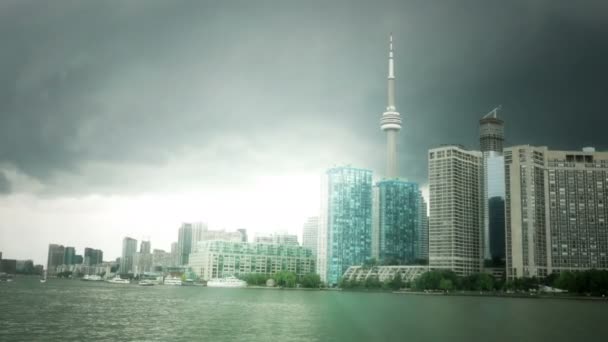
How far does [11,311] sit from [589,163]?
170450mm

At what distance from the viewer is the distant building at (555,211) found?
184 m

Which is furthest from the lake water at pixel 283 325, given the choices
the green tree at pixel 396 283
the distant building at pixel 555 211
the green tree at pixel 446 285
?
the green tree at pixel 396 283

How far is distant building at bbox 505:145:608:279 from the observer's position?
18388 centimetres

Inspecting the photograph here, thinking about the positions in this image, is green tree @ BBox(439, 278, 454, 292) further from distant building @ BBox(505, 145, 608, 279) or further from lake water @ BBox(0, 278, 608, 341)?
lake water @ BBox(0, 278, 608, 341)

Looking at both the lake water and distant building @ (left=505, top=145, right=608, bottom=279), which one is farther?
distant building @ (left=505, top=145, right=608, bottom=279)

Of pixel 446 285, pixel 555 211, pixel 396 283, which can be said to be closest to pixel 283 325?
pixel 446 285

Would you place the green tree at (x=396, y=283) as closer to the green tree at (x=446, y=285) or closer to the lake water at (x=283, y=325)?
the green tree at (x=446, y=285)

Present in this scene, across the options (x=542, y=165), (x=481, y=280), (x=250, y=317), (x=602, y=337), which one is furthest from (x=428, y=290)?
(x=602, y=337)

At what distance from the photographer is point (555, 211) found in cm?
18938

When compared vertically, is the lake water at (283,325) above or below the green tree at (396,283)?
below

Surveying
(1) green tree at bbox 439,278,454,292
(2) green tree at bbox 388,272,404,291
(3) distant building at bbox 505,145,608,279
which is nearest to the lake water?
(1) green tree at bbox 439,278,454,292

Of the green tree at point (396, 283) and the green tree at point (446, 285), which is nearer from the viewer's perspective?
the green tree at point (446, 285)

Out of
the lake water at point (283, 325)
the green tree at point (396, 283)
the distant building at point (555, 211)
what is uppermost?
the distant building at point (555, 211)

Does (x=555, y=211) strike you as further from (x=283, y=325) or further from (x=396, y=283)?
(x=283, y=325)
